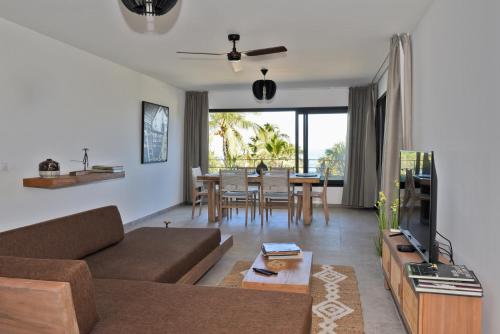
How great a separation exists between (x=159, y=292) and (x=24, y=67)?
3059mm

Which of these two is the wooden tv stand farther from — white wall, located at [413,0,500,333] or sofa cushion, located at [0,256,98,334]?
sofa cushion, located at [0,256,98,334]

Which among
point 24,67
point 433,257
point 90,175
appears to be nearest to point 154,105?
point 90,175

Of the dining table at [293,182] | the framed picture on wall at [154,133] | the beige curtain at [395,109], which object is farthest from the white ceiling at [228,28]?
the dining table at [293,182]

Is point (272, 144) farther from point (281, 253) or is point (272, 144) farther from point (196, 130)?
point (281, 253)

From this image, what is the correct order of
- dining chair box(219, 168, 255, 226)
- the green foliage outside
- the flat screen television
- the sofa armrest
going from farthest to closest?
the green foliage outside, dining chair box(219, 168, 255, 226), the flat screen television, the sofa armrest

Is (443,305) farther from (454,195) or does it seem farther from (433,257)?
(454,195)

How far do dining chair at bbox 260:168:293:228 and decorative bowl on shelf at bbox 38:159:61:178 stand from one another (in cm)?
294

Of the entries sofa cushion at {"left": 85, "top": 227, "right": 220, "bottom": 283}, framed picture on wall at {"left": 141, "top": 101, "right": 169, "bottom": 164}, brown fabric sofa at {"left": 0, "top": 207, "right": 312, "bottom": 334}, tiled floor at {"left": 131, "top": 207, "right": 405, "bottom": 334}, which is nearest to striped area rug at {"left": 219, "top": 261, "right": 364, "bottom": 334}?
tiled floor at {"left": 131, "top": 207, "right": 405, "bottom": 334}

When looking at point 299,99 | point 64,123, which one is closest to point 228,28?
point 64,123

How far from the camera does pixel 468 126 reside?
2.41 metres

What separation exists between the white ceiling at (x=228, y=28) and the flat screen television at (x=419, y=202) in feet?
4.81

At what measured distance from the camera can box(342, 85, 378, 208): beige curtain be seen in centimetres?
734

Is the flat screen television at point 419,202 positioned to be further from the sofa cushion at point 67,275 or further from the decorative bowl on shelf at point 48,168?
the decorative bowl on shelf at point 48,168

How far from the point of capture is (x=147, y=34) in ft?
13.5
